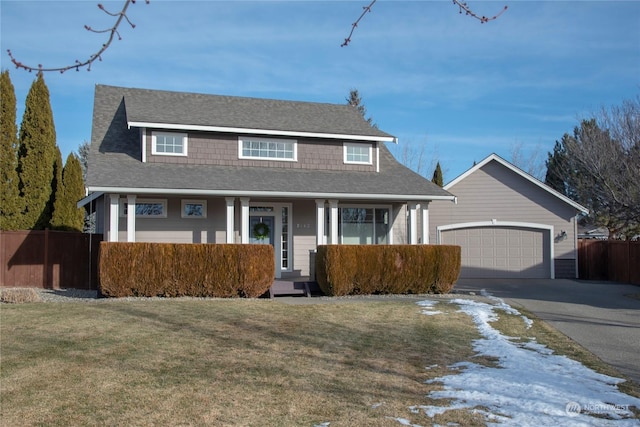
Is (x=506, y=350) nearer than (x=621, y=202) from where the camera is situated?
Yes

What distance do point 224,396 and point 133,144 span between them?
13.4 m

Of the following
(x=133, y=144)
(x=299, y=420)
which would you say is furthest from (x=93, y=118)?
(x=299, y=420)

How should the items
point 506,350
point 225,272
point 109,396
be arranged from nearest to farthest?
point 109,396
point 506,350
point 225,272

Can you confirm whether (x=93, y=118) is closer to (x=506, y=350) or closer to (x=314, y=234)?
(x=314, y=234)

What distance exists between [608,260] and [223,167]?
15.0m

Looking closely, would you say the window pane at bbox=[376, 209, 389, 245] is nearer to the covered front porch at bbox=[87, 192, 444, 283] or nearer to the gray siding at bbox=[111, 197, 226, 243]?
the covered front porch at bbox=[87, 192, 444, 283]

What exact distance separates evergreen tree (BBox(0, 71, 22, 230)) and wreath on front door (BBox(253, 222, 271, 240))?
7.63m

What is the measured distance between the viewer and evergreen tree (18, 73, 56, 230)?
19.0 metres

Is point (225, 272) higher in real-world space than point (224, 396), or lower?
higher

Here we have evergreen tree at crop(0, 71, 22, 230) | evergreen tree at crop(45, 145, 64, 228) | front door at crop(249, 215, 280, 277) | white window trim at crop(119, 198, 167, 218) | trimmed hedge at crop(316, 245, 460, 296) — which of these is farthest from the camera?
evergreen tree at crop(45, 145, 64, 228)

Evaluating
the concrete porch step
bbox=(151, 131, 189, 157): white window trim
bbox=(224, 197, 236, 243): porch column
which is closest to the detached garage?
the concrete porch step

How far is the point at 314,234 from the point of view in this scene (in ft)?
61.7

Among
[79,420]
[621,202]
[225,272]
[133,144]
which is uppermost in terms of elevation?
[133,144]

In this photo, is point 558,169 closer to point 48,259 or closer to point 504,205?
point 504,205
